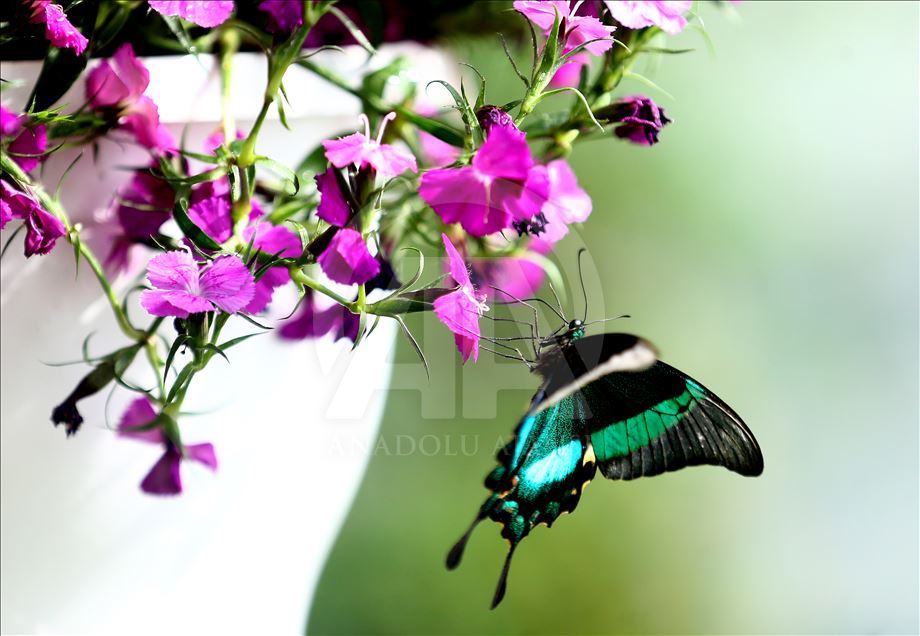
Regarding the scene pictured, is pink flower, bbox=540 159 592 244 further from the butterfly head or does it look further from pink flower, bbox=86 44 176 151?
pink flower, bbox=86 44 176 151

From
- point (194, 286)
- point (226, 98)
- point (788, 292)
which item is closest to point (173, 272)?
point (194, 286)

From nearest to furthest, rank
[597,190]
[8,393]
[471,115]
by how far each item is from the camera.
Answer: [471,115], [8,393], [597,190]

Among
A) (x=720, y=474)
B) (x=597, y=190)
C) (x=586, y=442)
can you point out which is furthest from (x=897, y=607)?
(x=586, y=442)


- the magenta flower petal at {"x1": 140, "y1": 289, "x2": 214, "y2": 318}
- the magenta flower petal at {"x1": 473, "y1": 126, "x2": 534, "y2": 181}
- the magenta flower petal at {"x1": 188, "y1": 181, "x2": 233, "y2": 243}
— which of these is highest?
the magenta flower petal at {"x1": 473, "y1": 126, "x2": 534, "y2": 181}

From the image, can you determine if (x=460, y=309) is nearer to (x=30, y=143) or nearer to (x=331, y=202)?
(x=331, y=202)

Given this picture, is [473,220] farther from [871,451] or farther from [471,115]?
[871,451]

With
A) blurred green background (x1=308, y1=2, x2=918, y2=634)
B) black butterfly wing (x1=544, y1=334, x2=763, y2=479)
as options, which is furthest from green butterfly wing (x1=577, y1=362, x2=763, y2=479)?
blurred green background (x1=308, y1=2, x2=918, y2=634)

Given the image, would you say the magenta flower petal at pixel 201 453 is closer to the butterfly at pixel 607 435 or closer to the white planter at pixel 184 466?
the white planter at pixel 184 466
